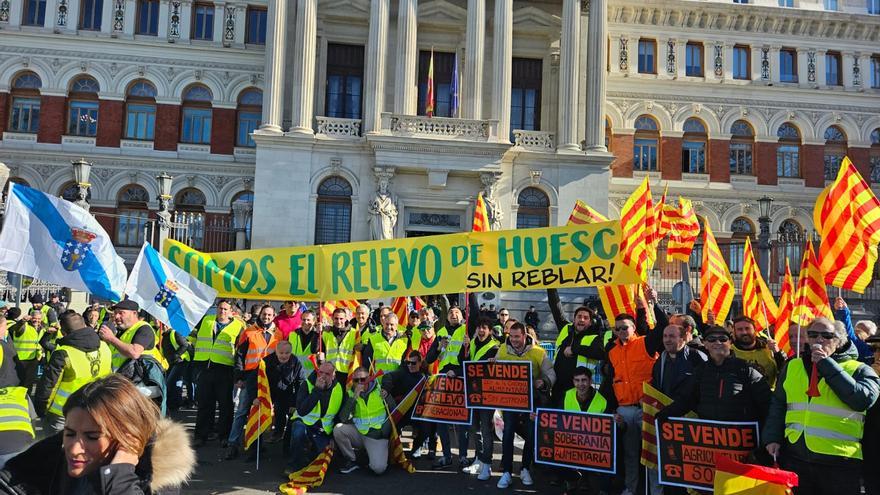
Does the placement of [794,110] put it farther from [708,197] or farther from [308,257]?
[308,257]

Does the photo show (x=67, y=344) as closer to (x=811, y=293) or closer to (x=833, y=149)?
(x=811, y=293)

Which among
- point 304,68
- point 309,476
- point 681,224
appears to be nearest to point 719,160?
point 681,224

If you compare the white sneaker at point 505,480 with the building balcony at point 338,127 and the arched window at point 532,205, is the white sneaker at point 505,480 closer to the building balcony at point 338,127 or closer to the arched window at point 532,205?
the arched window at point 532,205

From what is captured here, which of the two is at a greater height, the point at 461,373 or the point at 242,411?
the point at 461,373

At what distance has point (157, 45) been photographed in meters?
29.8

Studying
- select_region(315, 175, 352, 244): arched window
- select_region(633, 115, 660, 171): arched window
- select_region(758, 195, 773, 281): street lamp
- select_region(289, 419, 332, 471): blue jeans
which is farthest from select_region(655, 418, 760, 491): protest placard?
select_region(633, 115, 660, 171): arched window

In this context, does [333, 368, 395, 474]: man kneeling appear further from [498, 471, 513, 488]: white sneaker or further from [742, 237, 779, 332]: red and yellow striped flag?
[742, 237, 779, 332]: red and yellow striped flag

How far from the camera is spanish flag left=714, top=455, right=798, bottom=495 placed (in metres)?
5.07

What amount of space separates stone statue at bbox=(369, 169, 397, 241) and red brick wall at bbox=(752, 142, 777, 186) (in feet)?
60.4

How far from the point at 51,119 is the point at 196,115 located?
20.0 feet

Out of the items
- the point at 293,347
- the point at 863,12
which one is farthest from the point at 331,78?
the point at 863,12

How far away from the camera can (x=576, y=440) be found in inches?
302

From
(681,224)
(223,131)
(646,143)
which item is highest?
(646,143)

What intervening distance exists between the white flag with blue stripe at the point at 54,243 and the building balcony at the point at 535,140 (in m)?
20.6
